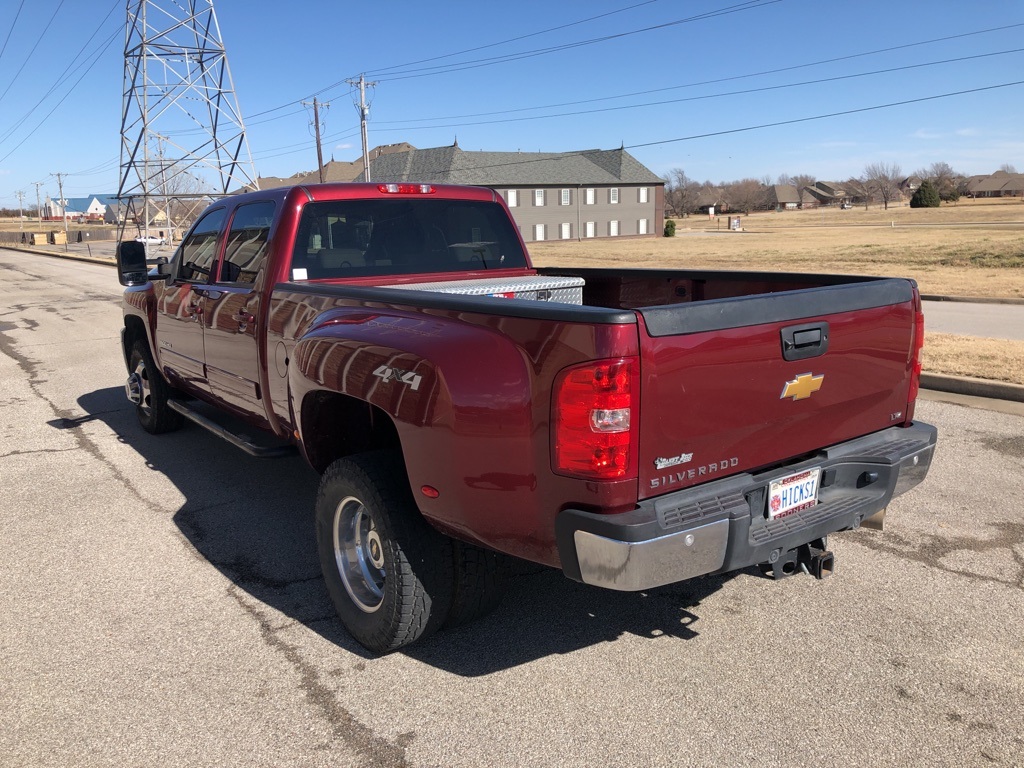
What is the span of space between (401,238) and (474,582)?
2.42 meters

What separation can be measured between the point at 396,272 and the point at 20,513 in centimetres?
289

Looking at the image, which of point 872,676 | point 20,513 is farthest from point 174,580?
point 872,676

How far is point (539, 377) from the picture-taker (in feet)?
9.19

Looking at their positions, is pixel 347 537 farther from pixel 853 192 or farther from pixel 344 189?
pixel 853 192

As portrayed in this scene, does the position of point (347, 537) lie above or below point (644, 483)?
below

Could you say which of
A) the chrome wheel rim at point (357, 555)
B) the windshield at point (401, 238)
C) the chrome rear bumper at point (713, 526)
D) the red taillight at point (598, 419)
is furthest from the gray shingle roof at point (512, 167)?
the red taillight at point (598, 419)

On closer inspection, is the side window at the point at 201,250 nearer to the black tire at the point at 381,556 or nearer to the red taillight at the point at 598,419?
the black tire at the point at 381,556

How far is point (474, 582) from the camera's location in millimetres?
3541

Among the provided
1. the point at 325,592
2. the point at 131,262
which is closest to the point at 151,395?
the point at 131,262

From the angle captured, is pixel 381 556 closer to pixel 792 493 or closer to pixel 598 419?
pixel 598 419

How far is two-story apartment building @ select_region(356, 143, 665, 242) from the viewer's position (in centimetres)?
7181

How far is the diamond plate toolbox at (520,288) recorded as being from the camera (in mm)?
4555

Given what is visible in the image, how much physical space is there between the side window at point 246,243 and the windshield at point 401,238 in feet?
0.95

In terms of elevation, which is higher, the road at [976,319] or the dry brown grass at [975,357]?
the dry brown grass at [975,357]
